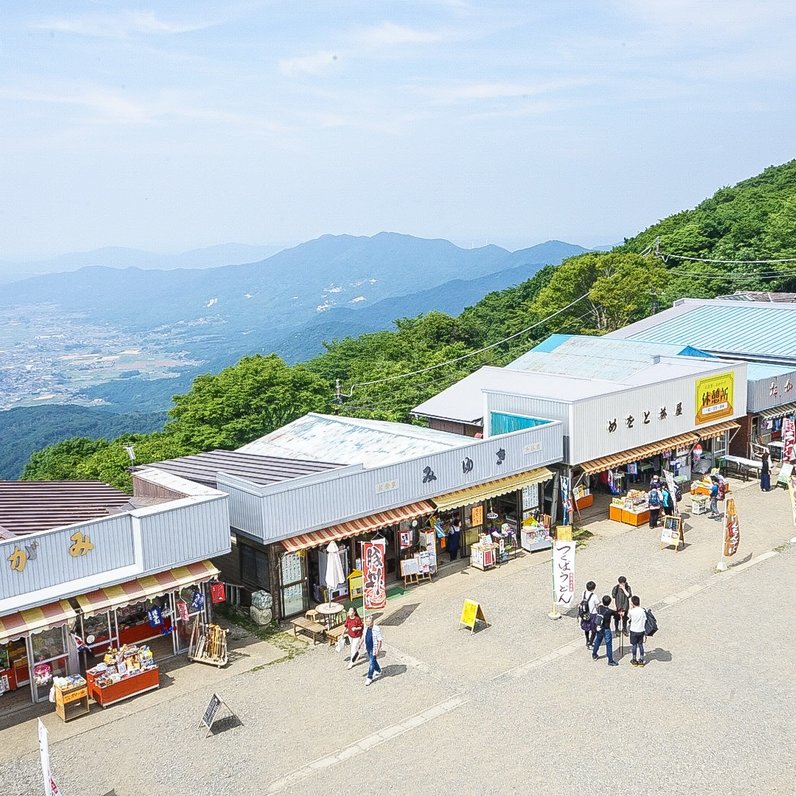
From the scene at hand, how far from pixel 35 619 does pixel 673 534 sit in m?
14.4

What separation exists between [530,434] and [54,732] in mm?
12999

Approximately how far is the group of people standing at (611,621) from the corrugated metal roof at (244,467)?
6721 millimetres

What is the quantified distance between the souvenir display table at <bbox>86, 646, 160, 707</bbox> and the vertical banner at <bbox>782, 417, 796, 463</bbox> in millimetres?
21441

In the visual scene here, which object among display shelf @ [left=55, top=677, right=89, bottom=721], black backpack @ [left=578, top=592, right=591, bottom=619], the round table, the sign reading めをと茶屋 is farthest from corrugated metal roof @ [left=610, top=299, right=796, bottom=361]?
display shelf @ [left=55, top=677, right=89, bottom=721]

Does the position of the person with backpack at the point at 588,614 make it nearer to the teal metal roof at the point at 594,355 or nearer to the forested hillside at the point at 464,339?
the teal metal roof at the point at 594,355

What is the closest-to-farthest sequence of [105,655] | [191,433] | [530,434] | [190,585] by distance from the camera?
[105,655], [190,585], [530,434], [191,433]

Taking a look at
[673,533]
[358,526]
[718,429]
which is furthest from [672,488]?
[358,526]

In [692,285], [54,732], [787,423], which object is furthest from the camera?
[692,285]

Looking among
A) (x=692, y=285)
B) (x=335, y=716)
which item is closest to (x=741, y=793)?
(x=335, y=716)

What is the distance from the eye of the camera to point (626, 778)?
37.4ft

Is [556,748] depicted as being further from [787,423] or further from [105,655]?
[787,423]

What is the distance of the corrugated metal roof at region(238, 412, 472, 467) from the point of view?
870 inches

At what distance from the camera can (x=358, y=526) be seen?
18484 millimetres

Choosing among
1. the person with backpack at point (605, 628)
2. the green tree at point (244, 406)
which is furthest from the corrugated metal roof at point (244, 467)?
the green tree at point (244, 406)
